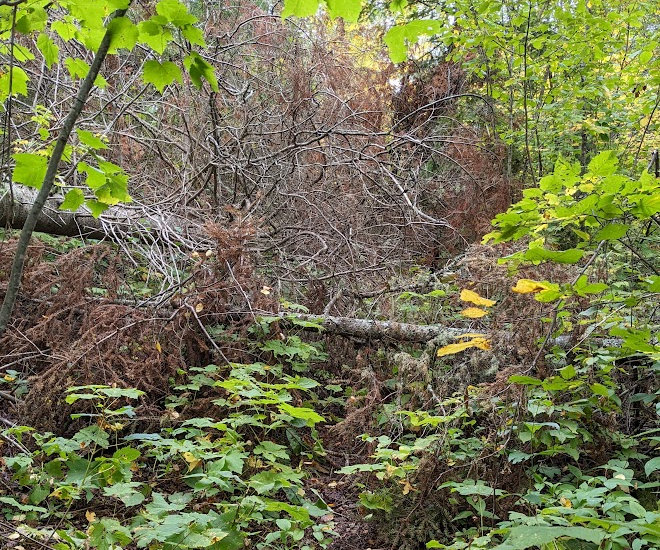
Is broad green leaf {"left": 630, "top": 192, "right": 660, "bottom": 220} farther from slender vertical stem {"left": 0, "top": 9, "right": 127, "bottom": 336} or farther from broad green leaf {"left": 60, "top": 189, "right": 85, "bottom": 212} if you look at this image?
broad green leaf {"left": 60, "top": 189, "right": 85, "bottom": 212}

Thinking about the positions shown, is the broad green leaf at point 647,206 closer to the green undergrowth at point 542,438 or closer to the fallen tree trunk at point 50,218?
the green undergrowth at point 542,438

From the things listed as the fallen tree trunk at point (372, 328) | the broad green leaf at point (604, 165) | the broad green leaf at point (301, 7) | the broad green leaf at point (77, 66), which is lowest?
the fallen tree trunk at point (372, 328)

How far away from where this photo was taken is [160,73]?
1.66 metres

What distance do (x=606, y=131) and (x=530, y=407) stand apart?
4.89 meters

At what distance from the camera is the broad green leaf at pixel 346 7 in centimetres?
163

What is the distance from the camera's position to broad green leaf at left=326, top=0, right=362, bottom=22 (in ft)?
5.33

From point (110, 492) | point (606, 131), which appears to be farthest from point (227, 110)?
point (110, 492)

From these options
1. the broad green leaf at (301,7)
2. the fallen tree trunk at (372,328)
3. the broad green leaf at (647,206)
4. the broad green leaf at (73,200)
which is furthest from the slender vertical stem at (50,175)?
the fallen tree trunk at (372,328)

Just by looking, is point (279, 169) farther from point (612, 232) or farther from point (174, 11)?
point (174, 11)

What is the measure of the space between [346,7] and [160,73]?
24.4 inches

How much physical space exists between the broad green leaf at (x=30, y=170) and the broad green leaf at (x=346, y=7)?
104 cm

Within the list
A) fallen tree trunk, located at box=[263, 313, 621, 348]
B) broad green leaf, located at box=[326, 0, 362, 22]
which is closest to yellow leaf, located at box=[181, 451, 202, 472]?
fallen tree trunk, located at box=[263, 313, 621, 348]

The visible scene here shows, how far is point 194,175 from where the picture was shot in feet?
18.9

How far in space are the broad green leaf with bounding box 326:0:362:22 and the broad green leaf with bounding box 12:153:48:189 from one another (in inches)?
40.8
